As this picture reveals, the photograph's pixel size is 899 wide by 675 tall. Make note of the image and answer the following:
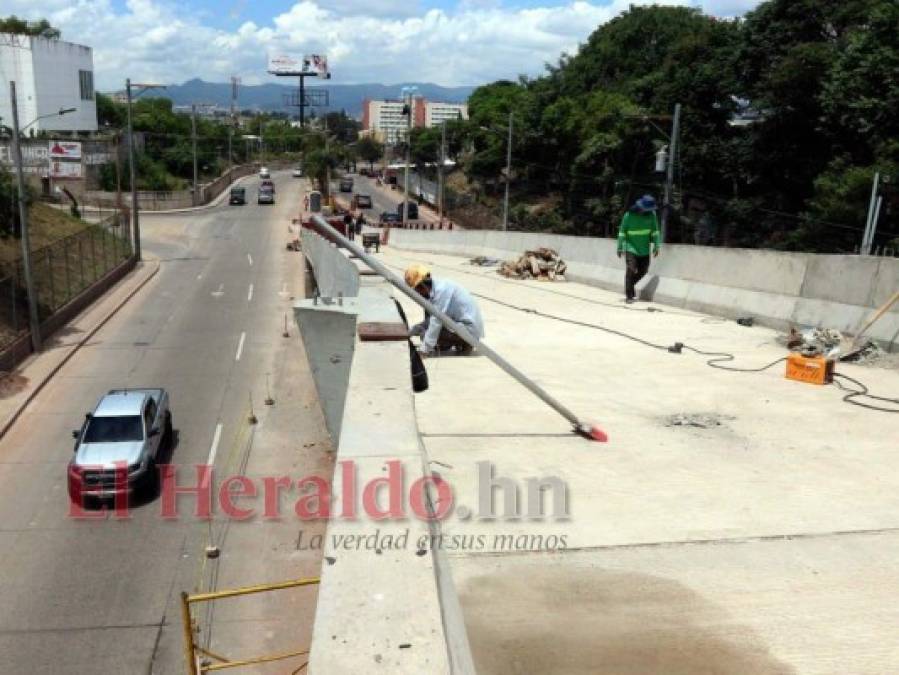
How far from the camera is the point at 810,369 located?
26.8 ft

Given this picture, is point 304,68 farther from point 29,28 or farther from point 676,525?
point 676,525

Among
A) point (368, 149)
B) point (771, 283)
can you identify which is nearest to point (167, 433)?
point (771, 283)

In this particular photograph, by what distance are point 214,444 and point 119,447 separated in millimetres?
2958

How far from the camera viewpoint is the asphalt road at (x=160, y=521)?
11.0 m

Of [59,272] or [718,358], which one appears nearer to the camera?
[718,358]

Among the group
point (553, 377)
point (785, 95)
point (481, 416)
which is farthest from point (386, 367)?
point (785, 95)

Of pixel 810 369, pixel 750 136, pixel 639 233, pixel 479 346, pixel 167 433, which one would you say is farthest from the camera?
pixel 750 136

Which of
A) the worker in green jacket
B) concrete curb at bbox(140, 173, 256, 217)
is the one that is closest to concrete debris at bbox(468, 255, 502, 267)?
the worker in green jacket

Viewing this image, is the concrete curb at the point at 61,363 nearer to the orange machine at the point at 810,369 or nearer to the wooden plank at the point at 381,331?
the wooden plank at the point at 381,331

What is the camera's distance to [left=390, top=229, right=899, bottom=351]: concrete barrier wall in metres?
9.98

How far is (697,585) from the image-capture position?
423 centimetres

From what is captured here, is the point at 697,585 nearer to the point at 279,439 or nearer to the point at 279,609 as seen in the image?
the point at 279,609

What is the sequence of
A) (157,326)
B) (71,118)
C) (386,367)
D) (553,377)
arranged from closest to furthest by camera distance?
1. (386,367)
2. (553,377)
3. (157,326)
4. (71,118)

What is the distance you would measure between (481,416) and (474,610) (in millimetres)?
2940
